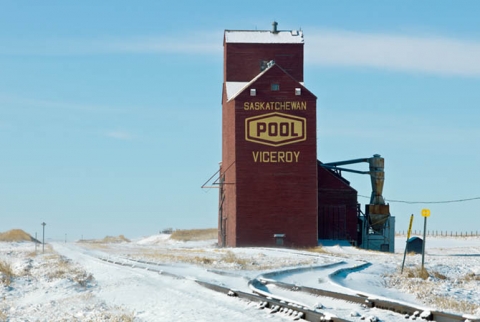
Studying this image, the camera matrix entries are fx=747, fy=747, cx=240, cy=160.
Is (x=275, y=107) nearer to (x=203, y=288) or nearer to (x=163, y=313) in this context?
(x=203, y=288)

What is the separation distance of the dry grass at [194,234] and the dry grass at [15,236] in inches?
714

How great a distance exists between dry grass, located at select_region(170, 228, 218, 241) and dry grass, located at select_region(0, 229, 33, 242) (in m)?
18.1

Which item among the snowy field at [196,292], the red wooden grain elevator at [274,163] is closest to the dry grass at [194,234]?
the red wooden grain elevator at [274,163]

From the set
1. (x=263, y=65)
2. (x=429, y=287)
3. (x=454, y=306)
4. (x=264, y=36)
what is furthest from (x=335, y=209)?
(x=454, y=306)

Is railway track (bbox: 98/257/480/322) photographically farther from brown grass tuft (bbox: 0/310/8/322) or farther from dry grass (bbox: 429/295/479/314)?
brown grass tuft (bbox: 0/310/8/322)

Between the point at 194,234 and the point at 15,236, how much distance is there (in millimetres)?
21406

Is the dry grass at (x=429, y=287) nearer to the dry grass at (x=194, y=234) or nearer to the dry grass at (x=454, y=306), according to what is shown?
the dry grass at (x=454, y=306)

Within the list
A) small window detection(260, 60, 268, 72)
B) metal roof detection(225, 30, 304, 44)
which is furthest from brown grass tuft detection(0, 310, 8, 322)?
metal roof detection(225, 30, 304, 44)

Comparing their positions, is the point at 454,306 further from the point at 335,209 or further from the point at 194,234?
the point at 194,234

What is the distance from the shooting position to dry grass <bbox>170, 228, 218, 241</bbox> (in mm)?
80375

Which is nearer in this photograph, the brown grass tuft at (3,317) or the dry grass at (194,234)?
the brown grass tuft at (3,317)

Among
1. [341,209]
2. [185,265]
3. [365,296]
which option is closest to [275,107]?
[341,209]

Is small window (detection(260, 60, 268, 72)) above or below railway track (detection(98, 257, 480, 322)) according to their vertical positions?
above

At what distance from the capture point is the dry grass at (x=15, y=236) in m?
84.5
